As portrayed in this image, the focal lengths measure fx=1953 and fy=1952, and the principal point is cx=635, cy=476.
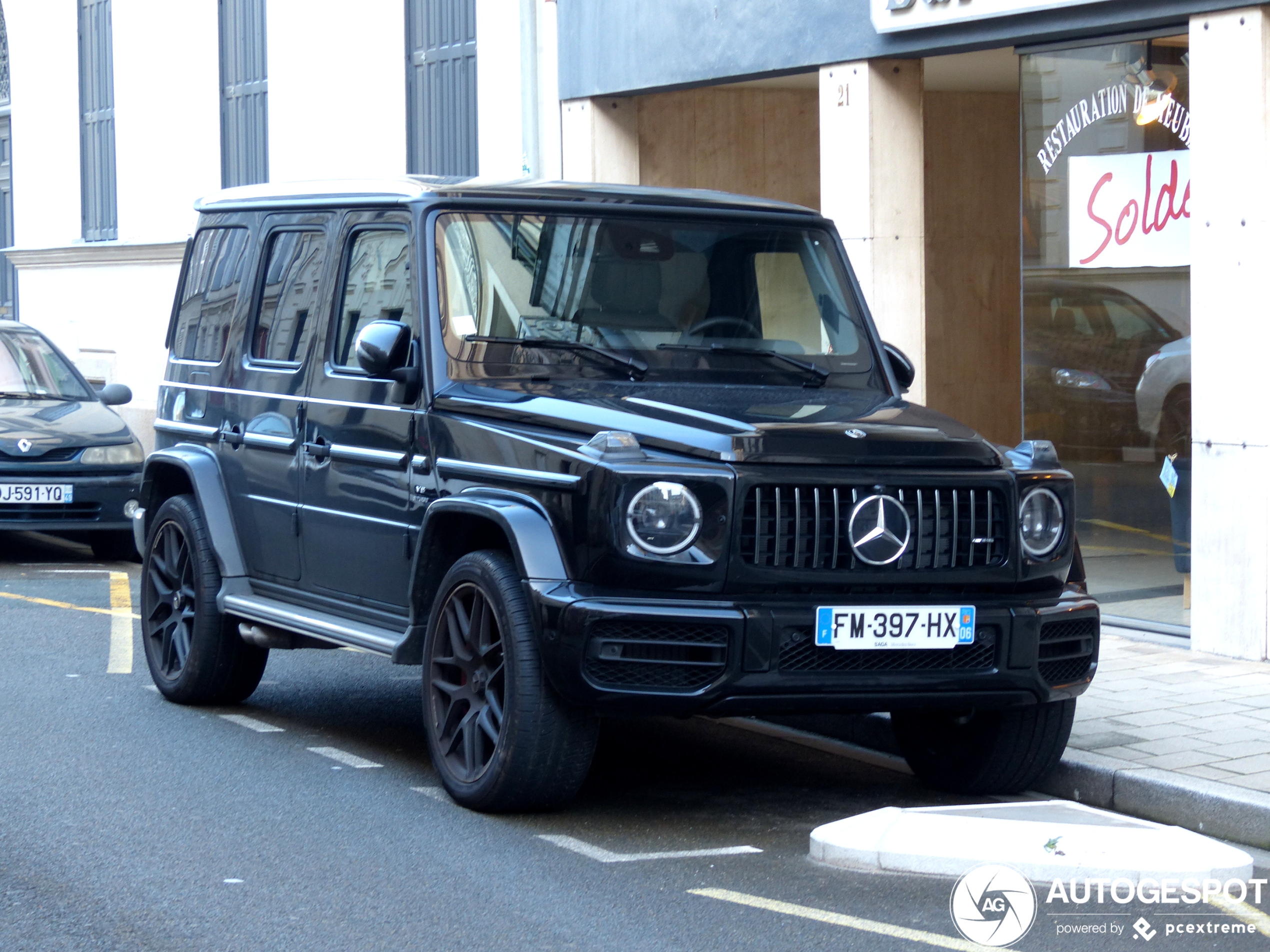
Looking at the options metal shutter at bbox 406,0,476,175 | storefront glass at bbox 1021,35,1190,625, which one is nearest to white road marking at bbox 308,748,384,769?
storefront glass at bbox 1021,35,1190,625

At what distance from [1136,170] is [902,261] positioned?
192 cm

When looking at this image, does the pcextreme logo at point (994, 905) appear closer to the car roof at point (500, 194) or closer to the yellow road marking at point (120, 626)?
the car roof at point (500, 194)

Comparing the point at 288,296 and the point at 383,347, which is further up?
the point at 288,296

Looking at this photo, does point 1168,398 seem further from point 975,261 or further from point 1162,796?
point 975,261

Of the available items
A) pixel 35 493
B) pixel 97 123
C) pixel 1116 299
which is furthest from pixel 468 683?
pixel 97 123

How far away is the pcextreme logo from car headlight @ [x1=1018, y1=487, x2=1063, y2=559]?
42.1 inches

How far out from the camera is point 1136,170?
9906 mm

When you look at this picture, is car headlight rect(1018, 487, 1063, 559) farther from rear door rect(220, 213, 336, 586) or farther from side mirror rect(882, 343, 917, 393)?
rear door rect(220, 213, 336, 586)

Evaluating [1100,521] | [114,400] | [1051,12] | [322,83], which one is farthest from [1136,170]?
[322,83]

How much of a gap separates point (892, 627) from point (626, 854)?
1039mm

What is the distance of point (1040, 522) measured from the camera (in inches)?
243

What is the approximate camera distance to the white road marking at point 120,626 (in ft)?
30.1

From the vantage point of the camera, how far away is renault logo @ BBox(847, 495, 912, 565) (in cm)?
583

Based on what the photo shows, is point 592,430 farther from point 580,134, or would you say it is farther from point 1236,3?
point 580,134
